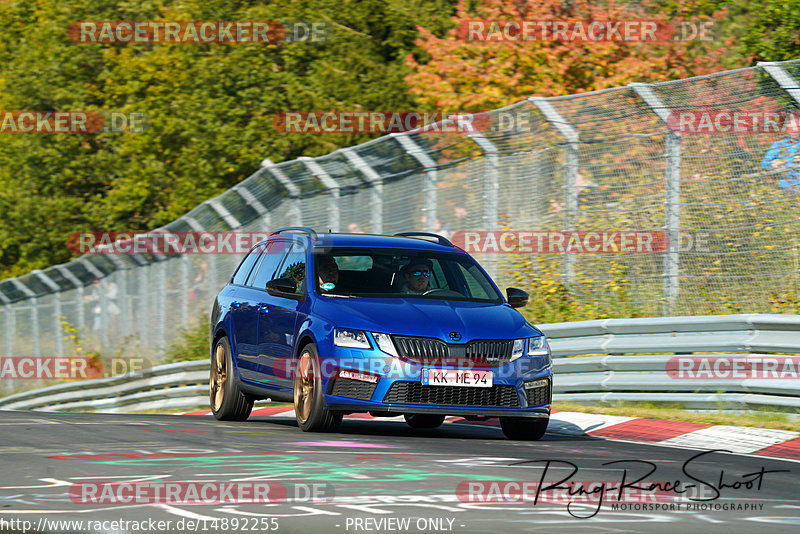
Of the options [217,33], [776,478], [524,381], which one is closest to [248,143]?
[217,33]

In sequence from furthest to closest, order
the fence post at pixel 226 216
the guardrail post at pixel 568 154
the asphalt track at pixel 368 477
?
the fence post at pixel 226 216, the guardrail post at pixel 568 154, the asphalt track at pixel 368 477

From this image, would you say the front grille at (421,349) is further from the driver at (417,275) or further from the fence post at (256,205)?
the fence post at (256,205)

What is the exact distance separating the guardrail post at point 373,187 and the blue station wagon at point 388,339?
5471 mm

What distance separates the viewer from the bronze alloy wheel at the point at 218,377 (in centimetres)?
1393

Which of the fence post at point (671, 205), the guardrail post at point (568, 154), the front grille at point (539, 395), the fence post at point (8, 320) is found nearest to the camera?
the front grille at point (539, 395)

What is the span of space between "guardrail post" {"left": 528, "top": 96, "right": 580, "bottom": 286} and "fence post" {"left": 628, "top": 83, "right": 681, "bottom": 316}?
4.64 ft

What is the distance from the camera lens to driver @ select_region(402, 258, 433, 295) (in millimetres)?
12148

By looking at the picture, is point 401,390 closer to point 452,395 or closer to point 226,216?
point 452,395

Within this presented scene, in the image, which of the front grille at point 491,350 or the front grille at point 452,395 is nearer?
the front grille at point 452,395

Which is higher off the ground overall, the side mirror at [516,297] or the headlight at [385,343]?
the side mirror at [516,297]

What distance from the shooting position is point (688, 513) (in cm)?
743

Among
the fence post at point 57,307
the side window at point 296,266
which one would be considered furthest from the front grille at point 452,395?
the fence post at point 57,307

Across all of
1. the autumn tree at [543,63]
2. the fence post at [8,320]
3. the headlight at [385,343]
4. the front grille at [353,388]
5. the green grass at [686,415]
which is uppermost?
the autumn tree at [543,63]

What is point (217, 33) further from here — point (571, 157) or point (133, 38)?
point (571, 157)
